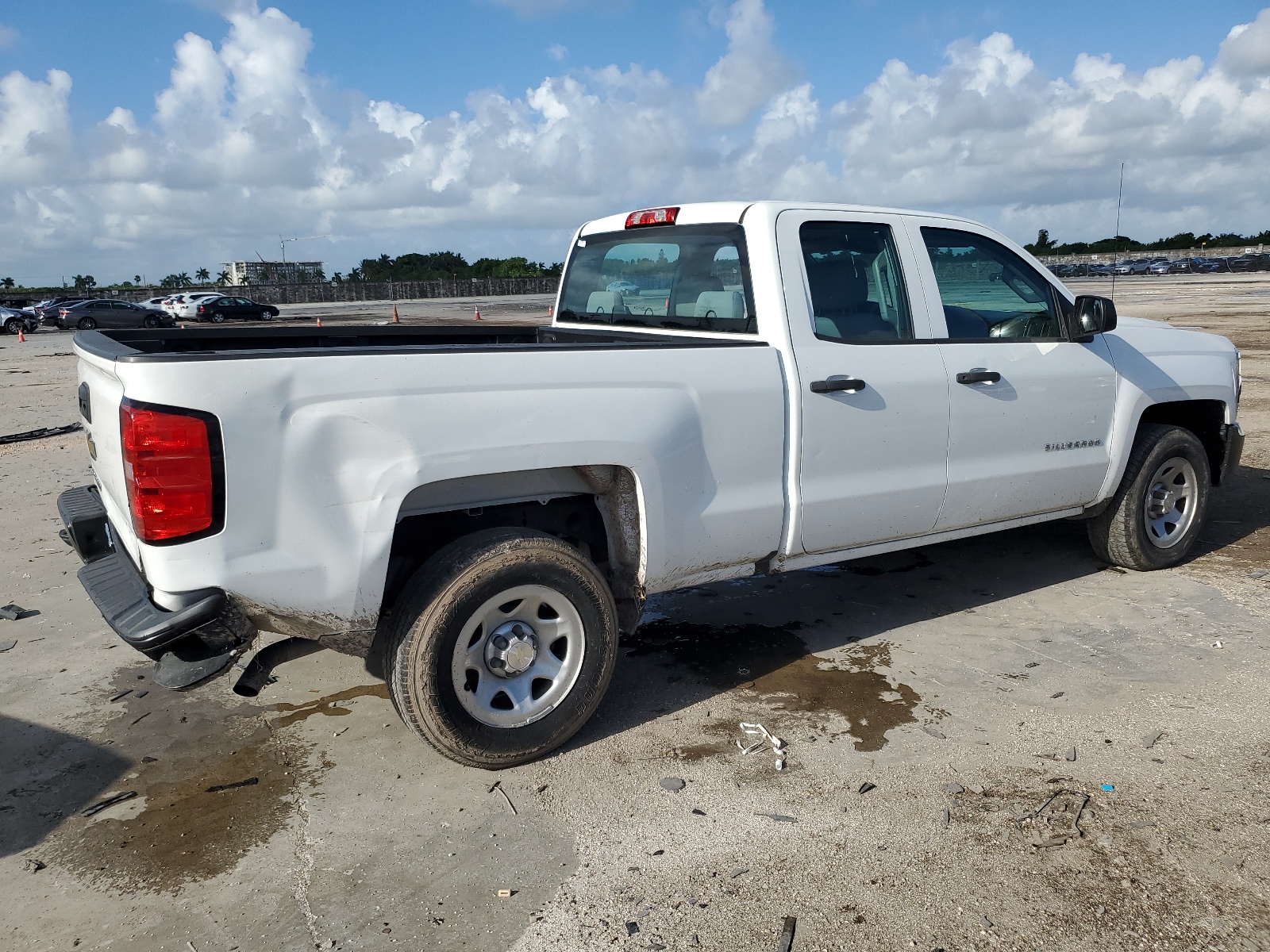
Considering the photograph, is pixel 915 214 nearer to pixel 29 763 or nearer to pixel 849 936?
pixel 849 936

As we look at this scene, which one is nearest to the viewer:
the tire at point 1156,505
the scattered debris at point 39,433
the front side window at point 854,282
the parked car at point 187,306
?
the front side window at point 854,282

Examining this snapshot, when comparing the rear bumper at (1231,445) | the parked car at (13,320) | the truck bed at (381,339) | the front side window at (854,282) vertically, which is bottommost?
the rear bumper at (1231,445)

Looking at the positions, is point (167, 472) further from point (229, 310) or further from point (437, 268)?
point (437, 268)

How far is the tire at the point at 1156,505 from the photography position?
17.9 ft

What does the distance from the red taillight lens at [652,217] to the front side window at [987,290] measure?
1182mm

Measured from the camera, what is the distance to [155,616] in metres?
3.04

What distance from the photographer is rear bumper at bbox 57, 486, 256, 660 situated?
2982mm

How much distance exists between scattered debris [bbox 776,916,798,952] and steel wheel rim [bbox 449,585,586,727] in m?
1.23

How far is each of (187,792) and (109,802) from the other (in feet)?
0.82

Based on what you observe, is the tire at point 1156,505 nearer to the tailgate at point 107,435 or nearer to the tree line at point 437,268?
the tailgate at point 107,435

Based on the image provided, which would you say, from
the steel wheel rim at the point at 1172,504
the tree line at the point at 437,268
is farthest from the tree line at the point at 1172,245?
the steel wheel rim at the point at 1172,504

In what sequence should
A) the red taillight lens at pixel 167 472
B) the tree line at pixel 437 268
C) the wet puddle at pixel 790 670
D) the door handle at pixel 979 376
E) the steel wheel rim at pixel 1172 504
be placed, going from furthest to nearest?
the tree line at pixel 437 268, the steel wheel rim at pixel 1172 504, the door handle at pixel 979 376, the wet puddle at pixel 790 670, the red taillight lens at pixel 167 472

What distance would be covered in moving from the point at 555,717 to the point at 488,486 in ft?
2.93

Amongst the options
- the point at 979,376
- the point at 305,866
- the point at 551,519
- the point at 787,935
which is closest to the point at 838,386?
the point at 979,376
